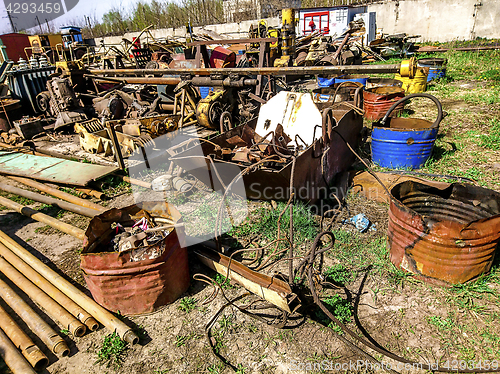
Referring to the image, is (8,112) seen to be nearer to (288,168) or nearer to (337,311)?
(288,168)

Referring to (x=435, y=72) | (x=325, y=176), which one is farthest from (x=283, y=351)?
(x=435, y=72)

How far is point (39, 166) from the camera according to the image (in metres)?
6.41

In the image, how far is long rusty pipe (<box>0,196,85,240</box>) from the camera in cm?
389

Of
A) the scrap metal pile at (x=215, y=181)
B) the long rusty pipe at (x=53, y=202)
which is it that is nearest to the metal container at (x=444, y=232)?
the scrap metal pile at (x=215, y=181)

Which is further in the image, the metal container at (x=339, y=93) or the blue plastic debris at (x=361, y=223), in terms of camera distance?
the metal container at (x=339, y=93)

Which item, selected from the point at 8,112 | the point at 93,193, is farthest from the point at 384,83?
the point at 8,112

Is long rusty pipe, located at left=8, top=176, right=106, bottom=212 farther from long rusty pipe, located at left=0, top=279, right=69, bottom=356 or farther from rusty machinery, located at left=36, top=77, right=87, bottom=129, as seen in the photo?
rusty machinery, located at left=36, top=77, right=87, bottom=129

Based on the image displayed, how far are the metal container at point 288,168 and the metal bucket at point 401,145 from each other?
60 centimetres

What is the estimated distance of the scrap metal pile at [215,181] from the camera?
9.16 feet

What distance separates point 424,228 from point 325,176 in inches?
70.7

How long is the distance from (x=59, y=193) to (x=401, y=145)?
6075 millimetres

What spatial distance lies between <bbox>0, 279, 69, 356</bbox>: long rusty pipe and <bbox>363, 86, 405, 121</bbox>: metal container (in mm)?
7377

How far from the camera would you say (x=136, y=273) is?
2783mm

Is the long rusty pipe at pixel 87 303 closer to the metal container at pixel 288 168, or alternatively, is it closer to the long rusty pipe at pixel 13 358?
the long rusty pipe at pixel 13 358
